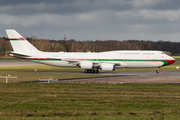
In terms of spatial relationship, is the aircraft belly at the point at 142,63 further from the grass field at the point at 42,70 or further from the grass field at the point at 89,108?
the grass field at the point at 89,108

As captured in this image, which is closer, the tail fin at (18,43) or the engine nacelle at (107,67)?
the engine nacelle at (107,67)

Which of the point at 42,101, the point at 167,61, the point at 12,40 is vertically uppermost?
the point at 12,40

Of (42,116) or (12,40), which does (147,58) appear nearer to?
(12,40)

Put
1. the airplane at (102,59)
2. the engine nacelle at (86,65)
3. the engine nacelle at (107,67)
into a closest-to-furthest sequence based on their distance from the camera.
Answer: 1. the engine nacelle at (107,67)
2. the engine nacelle at (86,65)
3. the airplane at (102,59)

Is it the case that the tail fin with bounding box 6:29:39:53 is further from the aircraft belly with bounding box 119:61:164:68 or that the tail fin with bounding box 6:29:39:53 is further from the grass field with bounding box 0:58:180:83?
the aircraft belly with bounding box 119:61:164:68

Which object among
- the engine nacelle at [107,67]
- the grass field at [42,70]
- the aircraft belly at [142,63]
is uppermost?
the aircraft belly at [142,63]

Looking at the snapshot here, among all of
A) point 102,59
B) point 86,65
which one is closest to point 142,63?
point 102,59

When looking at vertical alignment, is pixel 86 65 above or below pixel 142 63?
below

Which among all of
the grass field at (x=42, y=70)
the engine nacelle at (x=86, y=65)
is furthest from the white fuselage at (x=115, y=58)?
the grass field at (x=42, y=70)

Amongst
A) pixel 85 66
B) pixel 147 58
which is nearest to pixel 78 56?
pixel 85 66

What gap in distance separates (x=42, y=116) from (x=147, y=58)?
4041 centimetres

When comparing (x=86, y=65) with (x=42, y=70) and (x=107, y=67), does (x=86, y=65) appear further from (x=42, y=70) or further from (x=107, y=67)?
(x=42, y=70)

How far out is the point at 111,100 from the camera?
18625 millimetres

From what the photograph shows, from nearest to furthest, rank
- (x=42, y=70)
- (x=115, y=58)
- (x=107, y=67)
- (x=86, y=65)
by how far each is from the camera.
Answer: (x=107, y=67), (x=86, y=65), (x=115, y=58), (x=42, y=70)
